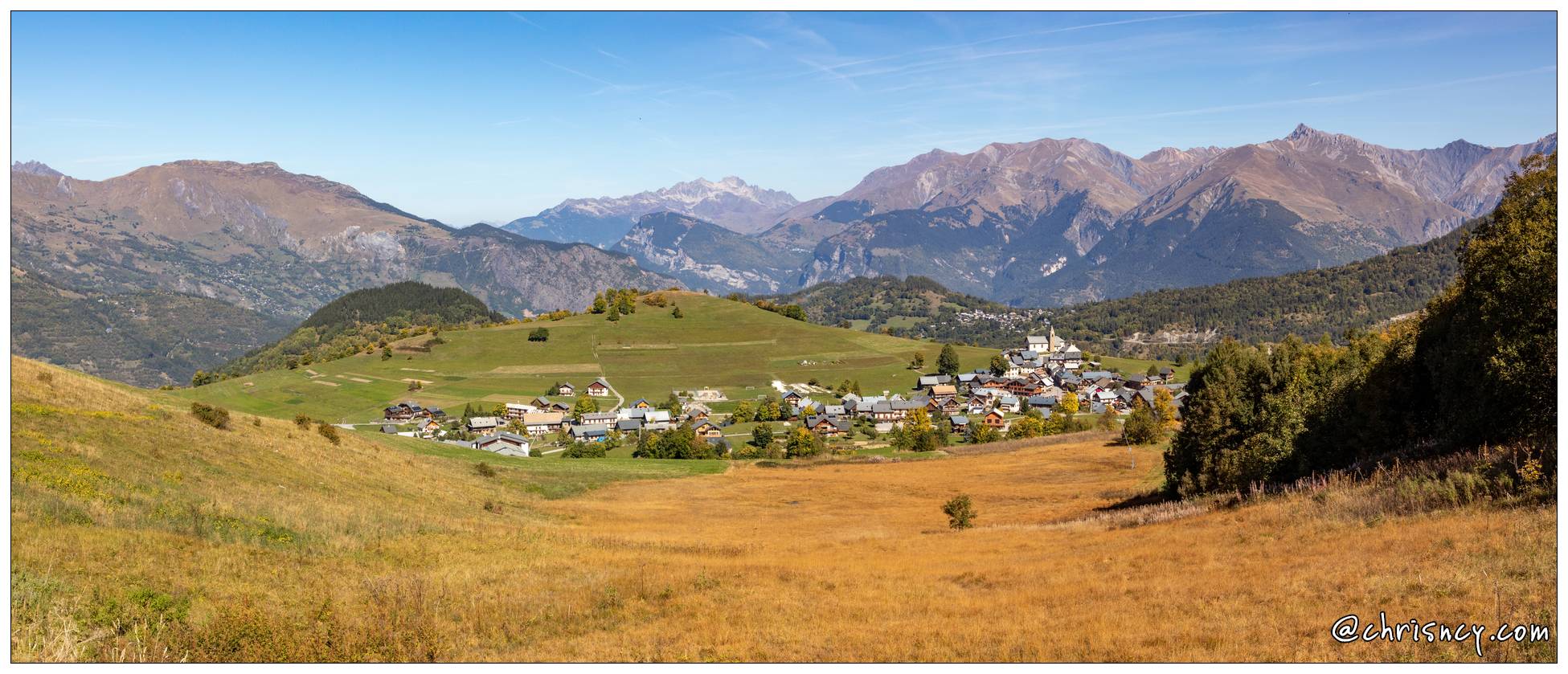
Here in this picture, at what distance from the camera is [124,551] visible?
16.9 meters

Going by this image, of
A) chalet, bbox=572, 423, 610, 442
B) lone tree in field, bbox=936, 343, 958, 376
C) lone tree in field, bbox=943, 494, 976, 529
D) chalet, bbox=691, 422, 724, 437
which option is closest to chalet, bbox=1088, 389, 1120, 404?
lone tree in field, bbox=936, 343, 958, 376

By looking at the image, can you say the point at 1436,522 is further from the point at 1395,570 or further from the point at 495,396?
the point at 495,396

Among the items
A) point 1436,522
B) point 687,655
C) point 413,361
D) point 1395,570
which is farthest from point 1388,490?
point 413,361

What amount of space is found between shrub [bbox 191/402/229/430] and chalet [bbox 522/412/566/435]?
340ft

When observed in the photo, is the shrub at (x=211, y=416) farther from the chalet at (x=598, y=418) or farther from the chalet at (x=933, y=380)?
the chalet at (x=933, y=380)

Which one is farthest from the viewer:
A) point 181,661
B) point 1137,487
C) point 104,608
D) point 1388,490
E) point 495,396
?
point 495,396

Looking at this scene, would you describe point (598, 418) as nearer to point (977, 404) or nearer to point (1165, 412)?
point (977, 404)

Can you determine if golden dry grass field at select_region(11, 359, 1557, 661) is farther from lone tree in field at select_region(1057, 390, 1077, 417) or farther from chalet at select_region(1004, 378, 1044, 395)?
chalet at select_region(1004, 378, 1044, 395)

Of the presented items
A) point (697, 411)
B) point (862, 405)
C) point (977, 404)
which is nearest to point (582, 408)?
point (697, 411)

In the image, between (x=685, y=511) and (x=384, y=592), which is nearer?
(x=384, y=592)

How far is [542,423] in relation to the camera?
14825 centimetres

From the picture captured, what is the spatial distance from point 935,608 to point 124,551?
16.6 meters

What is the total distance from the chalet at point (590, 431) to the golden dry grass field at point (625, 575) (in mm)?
98191

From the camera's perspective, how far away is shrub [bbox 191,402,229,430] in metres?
38.4
